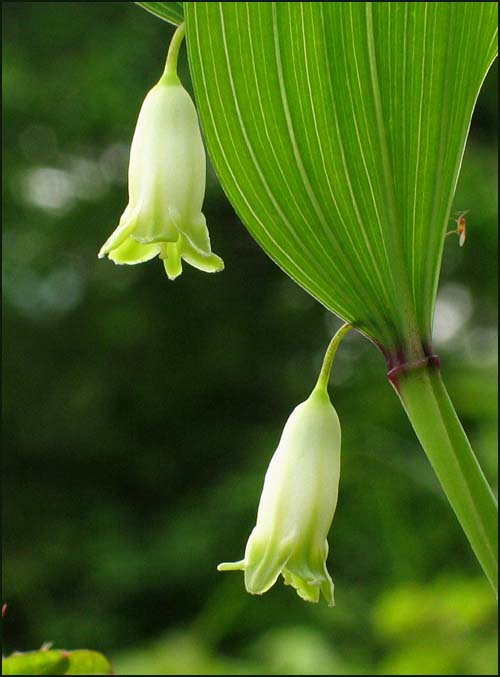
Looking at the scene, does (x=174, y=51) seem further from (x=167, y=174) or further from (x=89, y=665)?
(x=89, y=665)

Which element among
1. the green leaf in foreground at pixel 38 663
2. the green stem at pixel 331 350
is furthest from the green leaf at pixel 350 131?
the green leaf in foreground at pixel 38 663

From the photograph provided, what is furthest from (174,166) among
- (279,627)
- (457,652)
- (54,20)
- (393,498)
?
(54,20)

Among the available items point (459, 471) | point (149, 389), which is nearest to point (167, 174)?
point (459, 471)

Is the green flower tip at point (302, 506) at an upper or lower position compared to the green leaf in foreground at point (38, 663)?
upper

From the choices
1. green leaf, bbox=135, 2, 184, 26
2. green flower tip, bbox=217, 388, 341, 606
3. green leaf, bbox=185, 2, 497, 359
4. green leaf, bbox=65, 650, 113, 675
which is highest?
green leaf, bbox=135, 2, 184, 26

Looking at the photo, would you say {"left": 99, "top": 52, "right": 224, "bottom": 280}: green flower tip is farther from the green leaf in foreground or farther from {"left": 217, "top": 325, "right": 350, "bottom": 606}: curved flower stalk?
the green leaf in foreground

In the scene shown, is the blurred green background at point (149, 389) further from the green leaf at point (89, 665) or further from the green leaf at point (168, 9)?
the green leaf at point (168, 9)

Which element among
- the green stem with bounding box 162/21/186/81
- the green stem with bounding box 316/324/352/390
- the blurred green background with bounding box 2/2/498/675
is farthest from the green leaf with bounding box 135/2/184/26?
the blurred green background with bounding box 2/2/498/675

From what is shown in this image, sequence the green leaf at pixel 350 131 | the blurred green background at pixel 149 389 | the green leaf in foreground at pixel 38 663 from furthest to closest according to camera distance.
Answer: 1. the blurred green background at pixel 149 389
2. the green leaf in foreground at pixel 38 663
3. the green leaf at pixel 350 131
